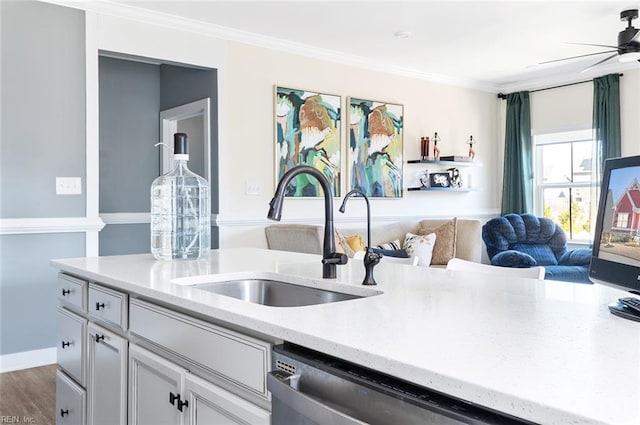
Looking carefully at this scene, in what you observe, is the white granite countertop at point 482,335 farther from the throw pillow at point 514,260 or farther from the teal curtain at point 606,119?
the teal curtain at point 606,119

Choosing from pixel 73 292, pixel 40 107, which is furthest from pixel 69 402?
pixel 40 107

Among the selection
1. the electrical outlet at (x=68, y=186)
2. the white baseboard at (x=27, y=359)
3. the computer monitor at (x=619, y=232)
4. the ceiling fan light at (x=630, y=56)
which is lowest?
the white baseboard at (x=27, y=359)

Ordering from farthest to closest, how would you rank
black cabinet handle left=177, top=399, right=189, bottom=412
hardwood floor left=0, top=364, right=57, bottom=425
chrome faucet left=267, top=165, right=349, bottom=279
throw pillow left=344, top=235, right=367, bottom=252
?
throw pillow left=344, top=235, right=367, bottom=252, hardwood floor left=0, top=364, right=57, bottom=425, chrome faucet left=267, top=165, right=349, bottom=279, black cabinet handle left=177, top=399, right=189, bottom=412

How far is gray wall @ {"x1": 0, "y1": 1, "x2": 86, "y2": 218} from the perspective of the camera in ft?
11.7

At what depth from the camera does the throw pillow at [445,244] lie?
5.22 meters

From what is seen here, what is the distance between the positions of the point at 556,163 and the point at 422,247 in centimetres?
242

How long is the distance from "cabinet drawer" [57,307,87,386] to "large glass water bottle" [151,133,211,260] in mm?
416

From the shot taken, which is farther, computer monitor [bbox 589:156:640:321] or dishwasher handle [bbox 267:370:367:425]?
computer monitor [bbox 589:156:640:321]

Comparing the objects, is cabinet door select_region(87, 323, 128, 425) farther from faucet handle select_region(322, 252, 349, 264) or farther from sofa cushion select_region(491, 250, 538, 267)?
sofa cushion select_region(491, 250, 538, 267)

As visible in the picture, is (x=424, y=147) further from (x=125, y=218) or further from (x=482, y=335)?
(x=482, y=335)

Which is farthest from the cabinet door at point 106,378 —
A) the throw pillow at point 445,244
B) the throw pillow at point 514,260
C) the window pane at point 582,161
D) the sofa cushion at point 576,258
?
the window pane at point 582,161

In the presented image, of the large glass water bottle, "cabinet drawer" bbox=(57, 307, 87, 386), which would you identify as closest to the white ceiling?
the large glass water bottle

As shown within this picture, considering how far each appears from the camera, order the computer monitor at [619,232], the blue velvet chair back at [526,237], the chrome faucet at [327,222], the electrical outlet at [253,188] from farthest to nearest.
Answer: the blue velvet chair back at [526,237] → the electrical outlet at [253,188] → the chrome faucet at [327,222] → the computer monitor at [619,232]

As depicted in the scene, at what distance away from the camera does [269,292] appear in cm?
186
